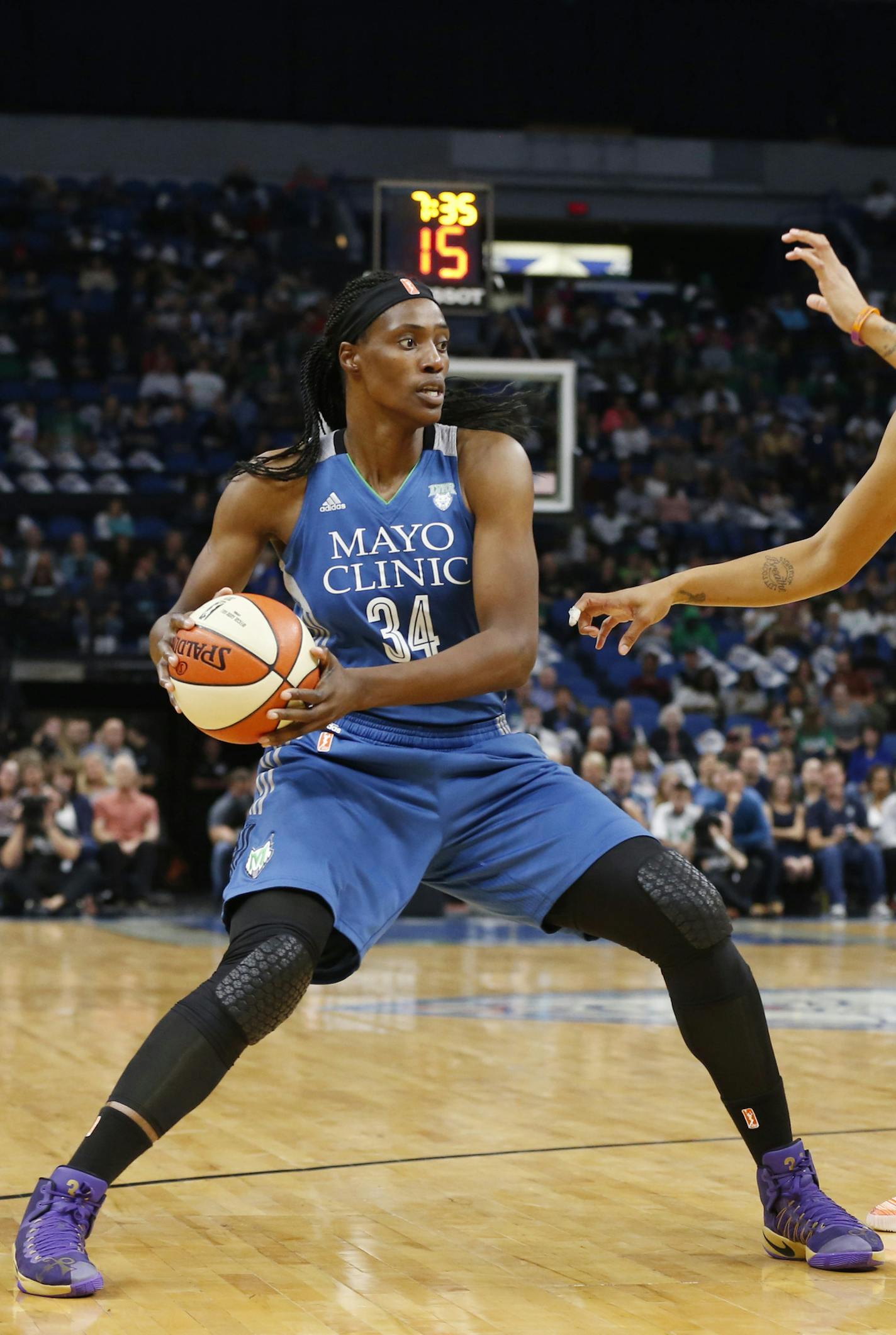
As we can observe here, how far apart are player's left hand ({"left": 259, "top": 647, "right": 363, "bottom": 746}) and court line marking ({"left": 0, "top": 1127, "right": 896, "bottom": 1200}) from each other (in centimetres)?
150

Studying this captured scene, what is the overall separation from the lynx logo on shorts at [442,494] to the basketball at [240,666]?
499mm

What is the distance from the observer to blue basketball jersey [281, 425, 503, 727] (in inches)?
159

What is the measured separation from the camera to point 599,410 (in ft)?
73.3

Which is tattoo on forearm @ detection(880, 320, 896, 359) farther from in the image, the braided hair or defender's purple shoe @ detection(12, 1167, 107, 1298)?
defender's purple shoe @ detection(12, 1167, 107, 1298)

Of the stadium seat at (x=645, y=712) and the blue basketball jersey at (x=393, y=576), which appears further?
the stadium seat at (x=645, y=712)

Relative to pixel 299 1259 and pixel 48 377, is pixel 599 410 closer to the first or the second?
pixel 48 377

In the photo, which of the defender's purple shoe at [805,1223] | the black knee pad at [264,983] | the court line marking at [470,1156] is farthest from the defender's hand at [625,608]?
the court line marking at [470,1156]

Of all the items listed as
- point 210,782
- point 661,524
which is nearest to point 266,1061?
point 210,782

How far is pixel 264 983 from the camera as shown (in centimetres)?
356

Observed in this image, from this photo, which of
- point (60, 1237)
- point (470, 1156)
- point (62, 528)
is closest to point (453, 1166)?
point (470, 1156)

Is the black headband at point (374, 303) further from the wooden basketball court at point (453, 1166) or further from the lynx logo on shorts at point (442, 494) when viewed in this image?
the wooden basketball court at point (453, 1166)

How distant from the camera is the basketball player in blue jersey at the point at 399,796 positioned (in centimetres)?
358

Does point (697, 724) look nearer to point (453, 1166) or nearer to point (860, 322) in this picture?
point (453, 1166)

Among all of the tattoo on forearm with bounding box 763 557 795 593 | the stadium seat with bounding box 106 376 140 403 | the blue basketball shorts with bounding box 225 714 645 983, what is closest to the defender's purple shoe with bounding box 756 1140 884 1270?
the blue basketball shorts with bounding box 225 714 645 983
